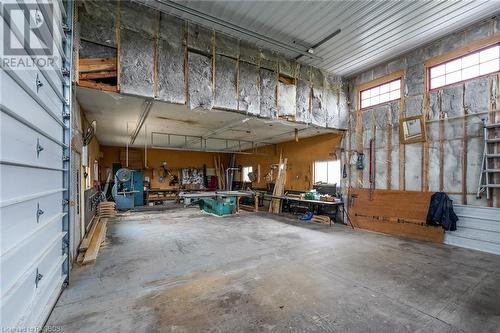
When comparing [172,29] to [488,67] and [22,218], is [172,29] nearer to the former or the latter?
[22,218]

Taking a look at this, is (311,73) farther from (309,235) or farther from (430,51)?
(309,235)

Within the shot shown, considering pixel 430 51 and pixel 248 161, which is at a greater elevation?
pixel 430 51

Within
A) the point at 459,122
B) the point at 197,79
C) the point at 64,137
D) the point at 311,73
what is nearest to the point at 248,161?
the point at 311,73

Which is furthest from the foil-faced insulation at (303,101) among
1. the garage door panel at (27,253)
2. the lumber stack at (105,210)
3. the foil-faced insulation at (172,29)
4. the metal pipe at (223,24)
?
the lumber stack at (105,210)

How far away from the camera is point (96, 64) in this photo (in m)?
3.73

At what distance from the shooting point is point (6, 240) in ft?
4.76

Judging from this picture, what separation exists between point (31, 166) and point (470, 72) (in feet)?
23.5

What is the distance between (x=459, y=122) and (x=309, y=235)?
3.99 meters

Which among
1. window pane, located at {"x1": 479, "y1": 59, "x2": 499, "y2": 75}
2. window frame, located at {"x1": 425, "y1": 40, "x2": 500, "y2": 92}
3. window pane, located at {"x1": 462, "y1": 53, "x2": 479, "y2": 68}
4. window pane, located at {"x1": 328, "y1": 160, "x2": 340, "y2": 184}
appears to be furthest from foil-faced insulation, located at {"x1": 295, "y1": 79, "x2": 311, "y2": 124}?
window pane, located at {"x1": 479, "y1": 59, "x2": 499, "y2": 75}

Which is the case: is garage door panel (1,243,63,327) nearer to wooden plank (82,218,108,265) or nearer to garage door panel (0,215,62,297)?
garage door panel (0,215,62,297)

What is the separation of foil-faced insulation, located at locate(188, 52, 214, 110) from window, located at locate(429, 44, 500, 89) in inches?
199

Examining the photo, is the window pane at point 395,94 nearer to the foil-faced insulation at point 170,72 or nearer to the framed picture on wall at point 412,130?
the framed picture on wall at point 412,130

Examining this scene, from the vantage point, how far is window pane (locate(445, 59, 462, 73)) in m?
4.83

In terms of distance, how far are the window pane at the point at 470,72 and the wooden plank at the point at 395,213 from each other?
2.54 m
